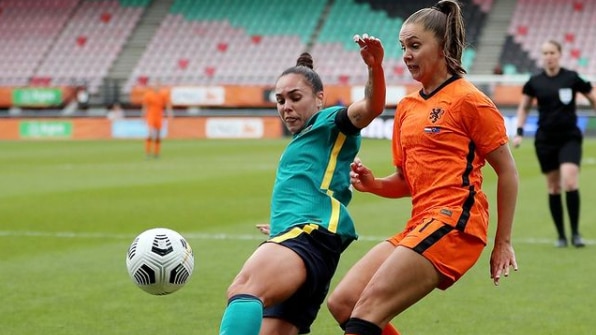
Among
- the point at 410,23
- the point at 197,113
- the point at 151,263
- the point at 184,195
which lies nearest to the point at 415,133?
the point at 410,23

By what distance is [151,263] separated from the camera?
5.45 metres

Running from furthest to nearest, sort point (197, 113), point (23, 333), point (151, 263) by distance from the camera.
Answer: point (197, 113)
point (23, 333)
point (151, 263)

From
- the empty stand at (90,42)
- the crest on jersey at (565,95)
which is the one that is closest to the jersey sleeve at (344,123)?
the crest on jersey at (565,95)

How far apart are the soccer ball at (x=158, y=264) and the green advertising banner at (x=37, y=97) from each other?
36218mm

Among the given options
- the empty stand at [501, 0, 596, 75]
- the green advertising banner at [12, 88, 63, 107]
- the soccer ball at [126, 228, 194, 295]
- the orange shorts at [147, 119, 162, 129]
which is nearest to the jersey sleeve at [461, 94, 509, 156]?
the soccer ball at [126, 228, 194, 295]

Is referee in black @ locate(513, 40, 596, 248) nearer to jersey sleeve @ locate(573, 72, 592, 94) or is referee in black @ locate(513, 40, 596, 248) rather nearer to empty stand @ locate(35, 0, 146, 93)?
jersey sleeve @ locate(573, 72, 592, 94)

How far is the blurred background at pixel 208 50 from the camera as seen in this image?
3875 centimetres

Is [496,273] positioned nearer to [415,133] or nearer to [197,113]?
[415,133]

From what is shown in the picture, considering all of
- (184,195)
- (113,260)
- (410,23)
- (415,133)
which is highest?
(410,23)

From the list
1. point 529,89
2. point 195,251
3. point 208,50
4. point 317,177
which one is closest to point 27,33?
point 208,50

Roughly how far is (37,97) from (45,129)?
2.67m

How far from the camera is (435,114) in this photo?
16.1 feet

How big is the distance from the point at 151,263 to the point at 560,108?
259 inches

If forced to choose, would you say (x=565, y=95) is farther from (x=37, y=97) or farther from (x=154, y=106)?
(x=37, y=97)
